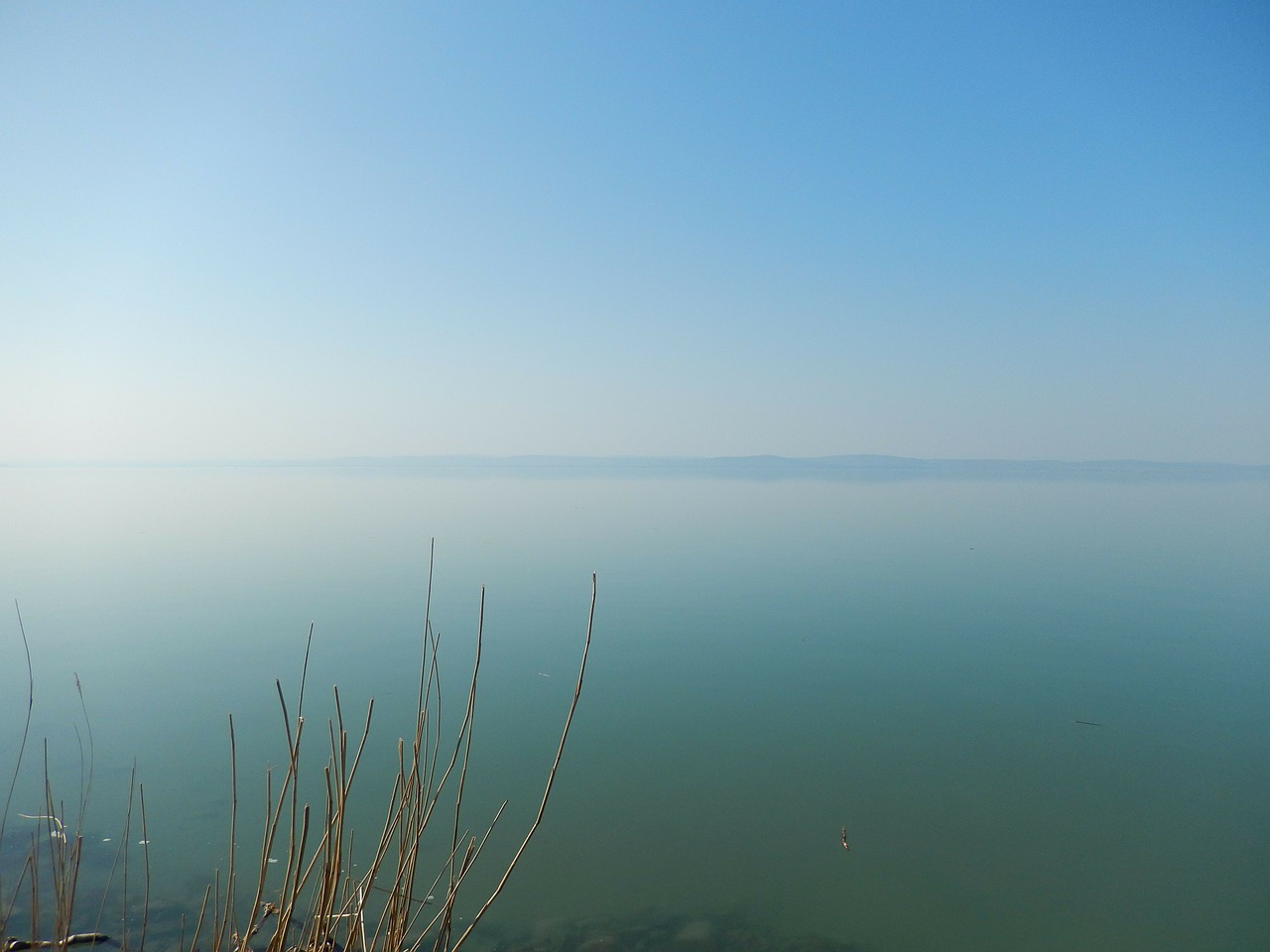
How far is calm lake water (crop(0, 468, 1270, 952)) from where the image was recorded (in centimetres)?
306

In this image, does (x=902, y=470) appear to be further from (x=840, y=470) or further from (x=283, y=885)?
(x=283, y=885)

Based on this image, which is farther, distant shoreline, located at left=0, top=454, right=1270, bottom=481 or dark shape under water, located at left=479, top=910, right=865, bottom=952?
distant shoreline, located at left=0, top=454, right=1270, bottom=481

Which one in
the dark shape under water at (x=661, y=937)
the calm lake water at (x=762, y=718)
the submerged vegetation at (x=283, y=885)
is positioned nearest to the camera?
the submerged vegetation at (x=283, y=885)

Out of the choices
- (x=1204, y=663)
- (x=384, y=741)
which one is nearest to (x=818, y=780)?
(x=384, y=741)

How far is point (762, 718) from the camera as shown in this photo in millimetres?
4691

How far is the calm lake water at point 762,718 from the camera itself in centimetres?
306

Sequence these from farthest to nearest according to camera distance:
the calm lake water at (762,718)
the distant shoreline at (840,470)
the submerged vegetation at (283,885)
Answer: the distant shoreline at (840,470)
the calm lake water at (762,718)
the submerged vegetation at (283,885)

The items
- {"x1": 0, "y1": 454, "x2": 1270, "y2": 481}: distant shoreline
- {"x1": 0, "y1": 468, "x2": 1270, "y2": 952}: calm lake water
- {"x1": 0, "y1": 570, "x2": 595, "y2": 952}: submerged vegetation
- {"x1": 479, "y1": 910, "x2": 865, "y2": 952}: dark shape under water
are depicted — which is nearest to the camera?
{"x1": 0, "y1": 570, "x2": 595, "y2": 952}: submerged vegetation

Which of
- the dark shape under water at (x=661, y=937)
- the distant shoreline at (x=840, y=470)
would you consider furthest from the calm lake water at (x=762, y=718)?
the distant shoreline at (x=840, y=470)

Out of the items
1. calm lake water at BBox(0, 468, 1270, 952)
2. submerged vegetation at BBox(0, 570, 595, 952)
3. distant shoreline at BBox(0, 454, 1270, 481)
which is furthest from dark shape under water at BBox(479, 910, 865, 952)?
distant shoreline at BBox(0, 454, 1270, 481)

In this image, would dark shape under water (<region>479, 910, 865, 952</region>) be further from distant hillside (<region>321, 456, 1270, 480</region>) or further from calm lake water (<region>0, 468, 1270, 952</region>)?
distant hillside (<region>321, 456, 1270, 480</region>)

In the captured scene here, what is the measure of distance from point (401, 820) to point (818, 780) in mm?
2910

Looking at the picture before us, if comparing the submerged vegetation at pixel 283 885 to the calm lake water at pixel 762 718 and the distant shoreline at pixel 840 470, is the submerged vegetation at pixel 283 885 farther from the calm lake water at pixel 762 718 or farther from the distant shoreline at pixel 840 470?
the distant shoreline at pixel 840 470

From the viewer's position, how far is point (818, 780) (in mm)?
3912
